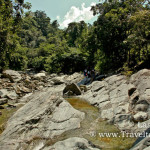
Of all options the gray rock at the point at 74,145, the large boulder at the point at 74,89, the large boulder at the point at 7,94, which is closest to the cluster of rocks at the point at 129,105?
the gray rock at the point at 74,145

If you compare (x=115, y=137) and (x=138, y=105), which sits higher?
(x=138, y=105)

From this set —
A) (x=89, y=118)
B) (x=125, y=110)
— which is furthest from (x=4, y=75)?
(x=125, y=110)

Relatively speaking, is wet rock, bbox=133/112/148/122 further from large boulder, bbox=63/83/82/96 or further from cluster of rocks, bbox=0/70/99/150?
large boulder, bbox=63/83/82/96

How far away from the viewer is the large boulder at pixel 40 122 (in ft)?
17.8

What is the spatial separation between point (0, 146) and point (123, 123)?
5003 millimetres

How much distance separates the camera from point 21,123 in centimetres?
Result: 629

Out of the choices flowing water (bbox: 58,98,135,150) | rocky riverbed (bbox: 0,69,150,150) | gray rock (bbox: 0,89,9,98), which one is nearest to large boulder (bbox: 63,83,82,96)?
rocky riverbed (bbox: 0,69,150,150)

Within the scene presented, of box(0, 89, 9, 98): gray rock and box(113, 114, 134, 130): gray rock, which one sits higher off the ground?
box(0, 89, 9, 98): gray rock

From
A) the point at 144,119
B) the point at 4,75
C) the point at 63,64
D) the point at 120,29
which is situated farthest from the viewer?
the point at 63,64

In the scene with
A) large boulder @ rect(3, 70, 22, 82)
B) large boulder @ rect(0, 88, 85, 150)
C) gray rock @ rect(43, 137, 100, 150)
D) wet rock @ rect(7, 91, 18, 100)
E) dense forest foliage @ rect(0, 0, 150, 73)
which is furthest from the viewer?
large boulder @ rect(3, 70, 22, 82)

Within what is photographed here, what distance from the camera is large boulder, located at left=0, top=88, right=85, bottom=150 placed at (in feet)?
17.8

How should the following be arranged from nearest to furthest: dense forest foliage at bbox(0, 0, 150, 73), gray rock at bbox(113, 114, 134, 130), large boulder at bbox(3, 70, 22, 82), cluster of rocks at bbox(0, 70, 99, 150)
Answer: cluster of rocks at bbox(0, 70, 99, 150), gray rock at bbox(113, 114, 134, 130), dense forest foliage at bbox(0, 0, 150, 73), large boulder at bbox(3, 70, 22, 82)

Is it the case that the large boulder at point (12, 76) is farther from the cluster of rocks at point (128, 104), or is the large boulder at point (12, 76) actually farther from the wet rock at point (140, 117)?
the wet rock at point (140, 117)

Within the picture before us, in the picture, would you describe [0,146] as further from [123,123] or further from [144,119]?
[144,119]
